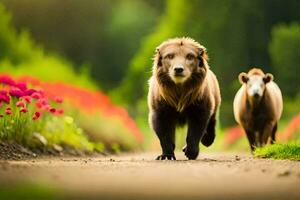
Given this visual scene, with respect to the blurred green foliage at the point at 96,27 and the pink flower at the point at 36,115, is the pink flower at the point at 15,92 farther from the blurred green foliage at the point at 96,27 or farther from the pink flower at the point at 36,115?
the blurred green foliage at the point at 96,27

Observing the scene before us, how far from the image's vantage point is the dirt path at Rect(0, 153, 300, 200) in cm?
539

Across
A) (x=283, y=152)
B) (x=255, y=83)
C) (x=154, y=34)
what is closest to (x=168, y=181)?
(x=283, y=152)

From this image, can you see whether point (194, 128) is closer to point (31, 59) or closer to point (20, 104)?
point (20, 104)

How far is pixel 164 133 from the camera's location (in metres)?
10.2

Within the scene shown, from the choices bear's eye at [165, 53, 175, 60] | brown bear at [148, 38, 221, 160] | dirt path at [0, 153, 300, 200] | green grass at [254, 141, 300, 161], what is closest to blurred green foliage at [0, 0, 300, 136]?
green grass at [254, 141, 300, 161]

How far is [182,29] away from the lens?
2900cm

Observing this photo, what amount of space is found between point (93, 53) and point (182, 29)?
3.64 metres

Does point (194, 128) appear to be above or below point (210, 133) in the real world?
below

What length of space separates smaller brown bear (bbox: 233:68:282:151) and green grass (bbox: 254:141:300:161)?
3125 millimetres

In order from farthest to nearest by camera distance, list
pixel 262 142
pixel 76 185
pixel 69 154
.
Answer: pixel 262 142 < pixel 69 154 < pixel 76 185

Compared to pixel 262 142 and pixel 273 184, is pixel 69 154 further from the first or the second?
pixel 273 184

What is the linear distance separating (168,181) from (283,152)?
4.24 m

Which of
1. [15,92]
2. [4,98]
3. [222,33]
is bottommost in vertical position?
[4,98]

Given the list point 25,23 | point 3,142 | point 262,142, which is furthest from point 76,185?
point 25,23
